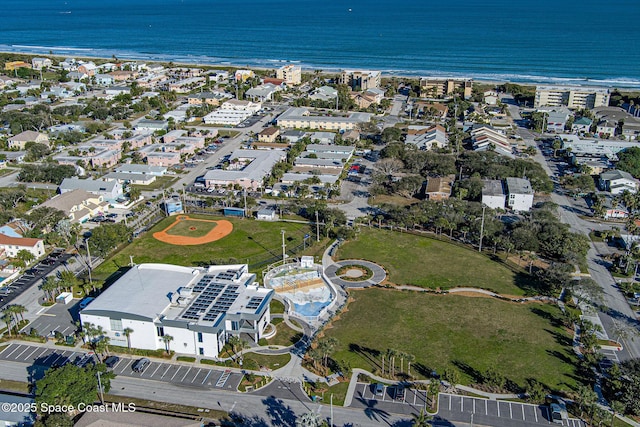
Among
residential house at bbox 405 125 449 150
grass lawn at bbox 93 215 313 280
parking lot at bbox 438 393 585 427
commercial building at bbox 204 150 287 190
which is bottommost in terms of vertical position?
parking lot at bbox 438 393 585 427

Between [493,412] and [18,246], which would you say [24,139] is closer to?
[18,246]

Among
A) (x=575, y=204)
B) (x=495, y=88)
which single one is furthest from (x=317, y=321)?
(x=495, y=88)

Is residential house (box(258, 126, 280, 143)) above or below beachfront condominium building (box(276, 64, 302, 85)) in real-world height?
below

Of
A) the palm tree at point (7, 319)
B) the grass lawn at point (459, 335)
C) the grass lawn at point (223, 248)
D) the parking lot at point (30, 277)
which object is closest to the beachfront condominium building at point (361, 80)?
the grass lawn at point (223, 248)

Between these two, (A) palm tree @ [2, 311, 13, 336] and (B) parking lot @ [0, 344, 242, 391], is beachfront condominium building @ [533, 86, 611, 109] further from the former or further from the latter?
(A) palm tree @ [2, 311, 13, 336]

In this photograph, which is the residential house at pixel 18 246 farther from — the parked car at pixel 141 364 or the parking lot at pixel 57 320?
the parked car at pixel 141 364

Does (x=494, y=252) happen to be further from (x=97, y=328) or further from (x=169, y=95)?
(x=169, y=95)

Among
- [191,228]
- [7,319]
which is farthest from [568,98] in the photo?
[7,319]

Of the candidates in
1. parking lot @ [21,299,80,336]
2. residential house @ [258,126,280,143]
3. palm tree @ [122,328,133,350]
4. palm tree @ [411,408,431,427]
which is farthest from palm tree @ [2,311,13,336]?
residential house @ [258,126,280,143]
